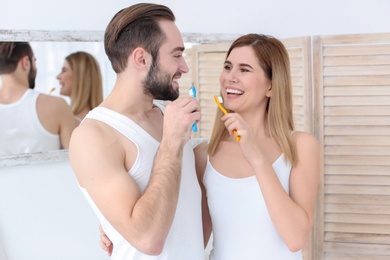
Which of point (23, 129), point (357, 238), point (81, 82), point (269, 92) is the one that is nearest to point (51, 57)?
point (81, 82)

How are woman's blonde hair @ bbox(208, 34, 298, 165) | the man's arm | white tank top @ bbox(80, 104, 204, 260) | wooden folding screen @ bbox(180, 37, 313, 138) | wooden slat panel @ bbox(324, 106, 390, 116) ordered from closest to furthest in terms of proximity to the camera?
the man's arm < white tank top @ bbox(80, 104, 204, 260) < woman's blonde hair @ bbox(208, 34, 298, 165) < wooden slat panel @ bbox(324, 106, 390, 116) < wooden folding screen @ bbox(180, 37, 313, 138)

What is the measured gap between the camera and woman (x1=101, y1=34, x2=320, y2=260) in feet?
4.81

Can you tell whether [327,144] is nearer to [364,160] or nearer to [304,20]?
[364,160]

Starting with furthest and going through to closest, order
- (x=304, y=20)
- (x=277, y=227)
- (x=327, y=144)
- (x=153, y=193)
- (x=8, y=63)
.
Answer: (x=304, y=20), (x=327, y=144), (x=8, y=63), (x=277, y=227), (x=153, y=193)

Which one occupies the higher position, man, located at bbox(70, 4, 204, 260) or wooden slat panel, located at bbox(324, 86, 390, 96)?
man, located at bbox(70, 4, 204, 260)

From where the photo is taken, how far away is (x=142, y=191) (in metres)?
1.31

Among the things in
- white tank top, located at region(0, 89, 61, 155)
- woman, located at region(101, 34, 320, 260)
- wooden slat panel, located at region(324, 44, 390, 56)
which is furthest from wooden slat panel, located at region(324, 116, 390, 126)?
white tank top, located at region(0, 89, 61, 155)

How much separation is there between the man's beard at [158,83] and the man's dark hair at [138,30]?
0.10 feet

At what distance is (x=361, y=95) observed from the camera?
247cm

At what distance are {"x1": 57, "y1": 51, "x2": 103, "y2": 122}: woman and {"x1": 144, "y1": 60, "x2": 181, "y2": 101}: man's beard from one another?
1189 mm

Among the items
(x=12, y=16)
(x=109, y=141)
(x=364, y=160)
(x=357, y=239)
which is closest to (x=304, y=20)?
(x=364, y=160)

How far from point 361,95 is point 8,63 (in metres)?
1.46

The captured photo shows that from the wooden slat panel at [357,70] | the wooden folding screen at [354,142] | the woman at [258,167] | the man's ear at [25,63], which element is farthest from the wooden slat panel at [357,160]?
the man's ear at [25,63]

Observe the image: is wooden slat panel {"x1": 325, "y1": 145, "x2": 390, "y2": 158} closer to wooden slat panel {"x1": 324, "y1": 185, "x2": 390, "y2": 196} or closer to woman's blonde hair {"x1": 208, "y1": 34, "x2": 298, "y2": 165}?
wooden slat panel {"x1": 324, "y1": 185, "x2": 390, "y2": 196}
